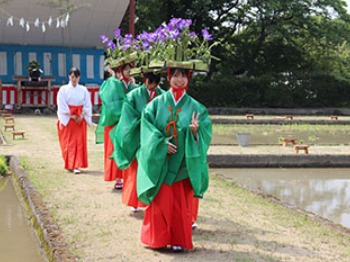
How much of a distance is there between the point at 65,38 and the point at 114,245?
21.1 m

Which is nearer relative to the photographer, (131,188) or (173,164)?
(173,164)

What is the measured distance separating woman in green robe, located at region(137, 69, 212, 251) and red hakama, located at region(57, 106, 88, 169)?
433 cm

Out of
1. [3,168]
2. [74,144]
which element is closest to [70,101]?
[74,144]

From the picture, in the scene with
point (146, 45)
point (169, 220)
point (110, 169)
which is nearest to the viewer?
point (169, 220)

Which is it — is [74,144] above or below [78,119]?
below

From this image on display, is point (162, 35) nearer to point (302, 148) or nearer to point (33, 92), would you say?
point (302, 148)

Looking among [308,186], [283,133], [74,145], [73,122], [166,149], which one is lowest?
[283,133]

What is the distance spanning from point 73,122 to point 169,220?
15.8 feet

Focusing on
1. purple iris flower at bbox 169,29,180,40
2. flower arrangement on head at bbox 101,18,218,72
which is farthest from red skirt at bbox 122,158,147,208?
purple iris flower at bbox 169,29,180,40

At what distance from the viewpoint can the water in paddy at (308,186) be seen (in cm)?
812

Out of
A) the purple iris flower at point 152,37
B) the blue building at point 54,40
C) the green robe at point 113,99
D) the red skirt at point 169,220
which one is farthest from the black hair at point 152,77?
the blue building at point 54,40

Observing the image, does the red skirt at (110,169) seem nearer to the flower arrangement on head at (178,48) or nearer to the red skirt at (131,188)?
the red skirt at (131,188)

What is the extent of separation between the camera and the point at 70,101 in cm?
977

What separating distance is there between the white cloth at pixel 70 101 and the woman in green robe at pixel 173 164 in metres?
4.40
